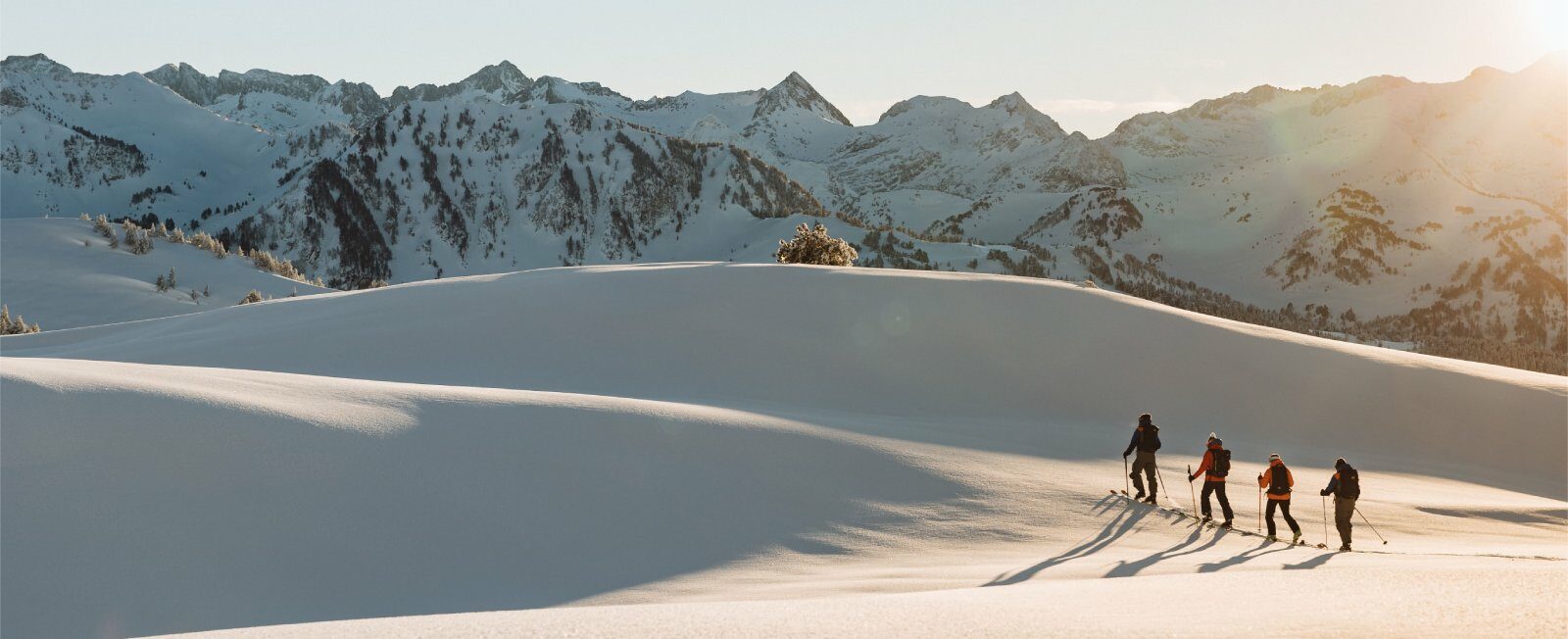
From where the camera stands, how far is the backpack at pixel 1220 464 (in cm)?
1203

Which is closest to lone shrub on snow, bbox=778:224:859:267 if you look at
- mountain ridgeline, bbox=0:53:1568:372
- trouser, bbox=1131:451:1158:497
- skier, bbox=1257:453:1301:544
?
trouser, bbox=1131:451:1158:497

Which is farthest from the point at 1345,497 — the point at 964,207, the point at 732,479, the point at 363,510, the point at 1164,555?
the point at 964,207

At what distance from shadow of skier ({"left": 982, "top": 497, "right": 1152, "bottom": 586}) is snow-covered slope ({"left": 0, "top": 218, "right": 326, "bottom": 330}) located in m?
32.1

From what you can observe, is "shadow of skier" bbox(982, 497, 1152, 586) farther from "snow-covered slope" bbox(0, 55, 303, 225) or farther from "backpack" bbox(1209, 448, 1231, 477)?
"snow-covered slope" bbox(0, 55, 303, 225)

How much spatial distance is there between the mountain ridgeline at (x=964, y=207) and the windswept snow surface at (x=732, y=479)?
105ft

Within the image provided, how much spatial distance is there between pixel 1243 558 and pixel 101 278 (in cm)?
4293

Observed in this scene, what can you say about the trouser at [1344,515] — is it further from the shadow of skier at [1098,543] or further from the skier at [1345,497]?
the shadow of skier at [1098,543]

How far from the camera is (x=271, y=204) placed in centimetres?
8638

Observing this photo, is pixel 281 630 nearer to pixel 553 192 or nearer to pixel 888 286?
pixel 888 286

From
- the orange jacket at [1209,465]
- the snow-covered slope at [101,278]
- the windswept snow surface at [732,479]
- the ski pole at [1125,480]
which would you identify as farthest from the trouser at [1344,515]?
the snow-covered slope at [101,278]

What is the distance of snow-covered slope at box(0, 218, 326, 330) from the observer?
110 feet

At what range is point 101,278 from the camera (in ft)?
120

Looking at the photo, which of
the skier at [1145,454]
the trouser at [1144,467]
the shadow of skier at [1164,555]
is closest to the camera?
the shadow of skier at [1164,555]

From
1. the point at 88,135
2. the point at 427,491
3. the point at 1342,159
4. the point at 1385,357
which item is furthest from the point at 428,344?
the point at 88,135
